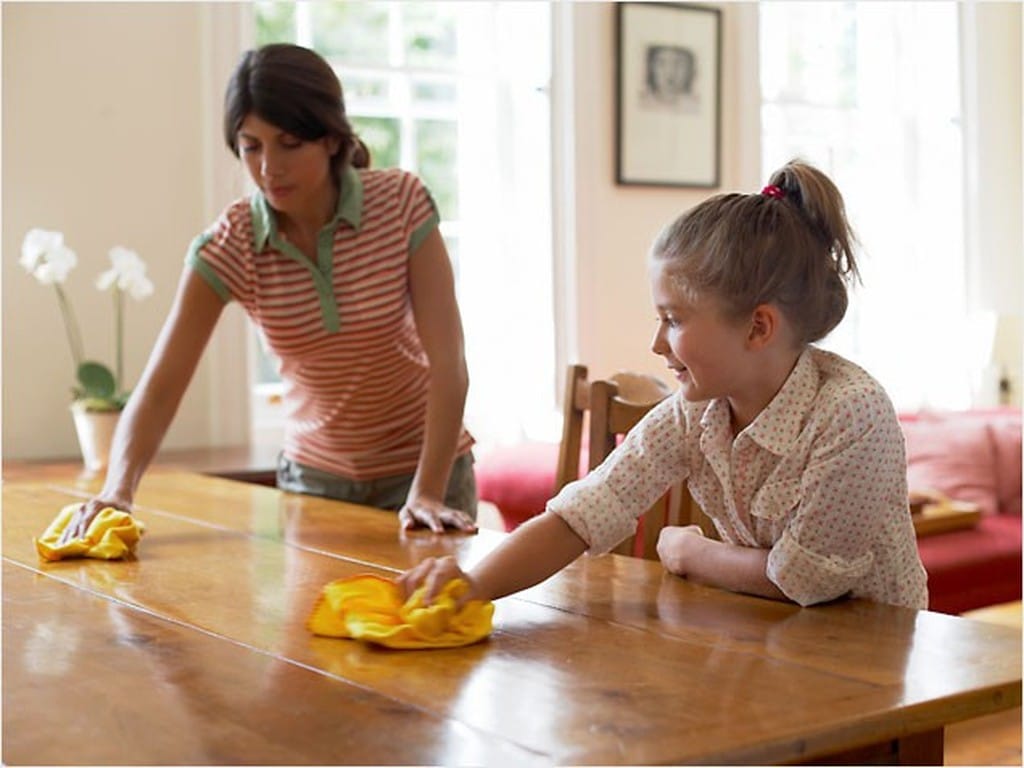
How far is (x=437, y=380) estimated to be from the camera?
227cm

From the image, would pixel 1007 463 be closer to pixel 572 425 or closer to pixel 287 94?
pixel 572 425

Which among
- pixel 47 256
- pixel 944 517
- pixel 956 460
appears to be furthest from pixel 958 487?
pixel 47 256

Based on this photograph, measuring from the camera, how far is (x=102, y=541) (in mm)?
1961

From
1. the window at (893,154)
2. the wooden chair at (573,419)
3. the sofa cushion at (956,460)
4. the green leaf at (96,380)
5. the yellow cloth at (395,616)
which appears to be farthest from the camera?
the window at (893,154)

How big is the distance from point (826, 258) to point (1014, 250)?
539 cm

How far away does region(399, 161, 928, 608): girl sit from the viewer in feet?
5.04

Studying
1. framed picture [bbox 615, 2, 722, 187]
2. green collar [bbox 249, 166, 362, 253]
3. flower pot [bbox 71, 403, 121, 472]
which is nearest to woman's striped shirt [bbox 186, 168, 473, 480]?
green collar [bbox 249, 166, 362, 253]

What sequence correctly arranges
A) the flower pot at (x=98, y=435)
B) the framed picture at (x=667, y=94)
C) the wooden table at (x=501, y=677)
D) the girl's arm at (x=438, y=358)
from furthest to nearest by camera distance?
the framed picture at (x=667, y=94), the flower pot at (x=98, y=435), the girl's arm at (x=438, y=358), the wooden table at (x=501, y=677)

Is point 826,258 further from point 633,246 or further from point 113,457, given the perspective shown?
point 633,246

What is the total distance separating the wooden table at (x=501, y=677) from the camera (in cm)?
110

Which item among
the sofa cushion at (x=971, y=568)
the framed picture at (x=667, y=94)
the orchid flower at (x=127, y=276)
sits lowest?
the sofa cushion at (x=971, y=568)

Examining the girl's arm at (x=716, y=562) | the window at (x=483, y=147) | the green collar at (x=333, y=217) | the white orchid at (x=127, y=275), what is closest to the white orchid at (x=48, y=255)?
the white orchid at (x=127, y=275)

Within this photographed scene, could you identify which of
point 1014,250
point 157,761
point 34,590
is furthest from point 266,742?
point 1014,250

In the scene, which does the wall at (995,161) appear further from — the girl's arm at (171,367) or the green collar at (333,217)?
the girl's arm at (171,367)
